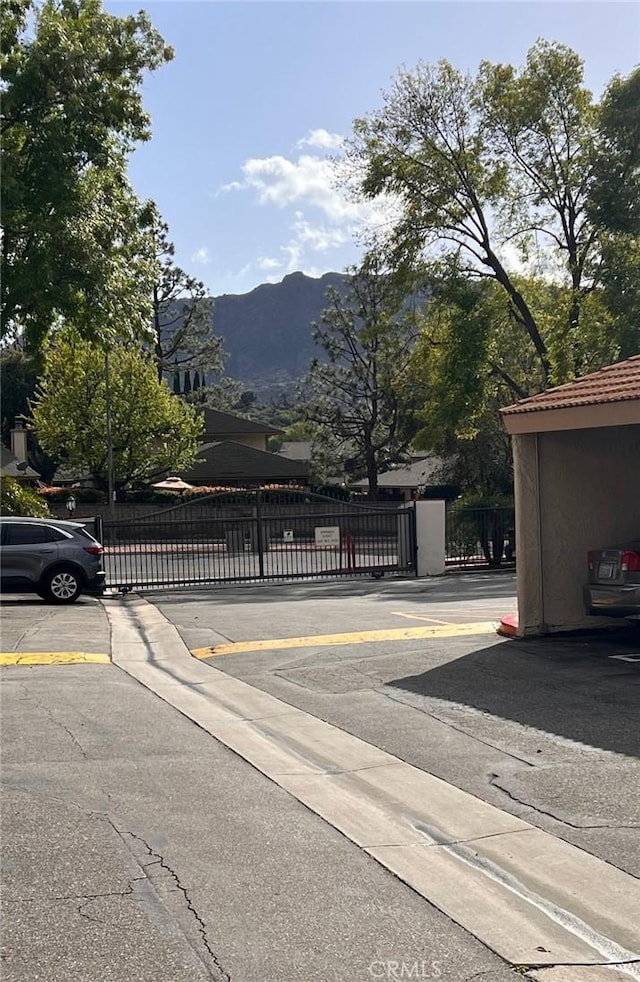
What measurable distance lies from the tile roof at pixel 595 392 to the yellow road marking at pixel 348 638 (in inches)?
115

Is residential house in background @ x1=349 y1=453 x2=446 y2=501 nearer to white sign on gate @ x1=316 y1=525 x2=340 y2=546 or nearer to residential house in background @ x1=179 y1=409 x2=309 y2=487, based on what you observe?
residential house in background @ x1=179 y1=409 x2=309 y2=487

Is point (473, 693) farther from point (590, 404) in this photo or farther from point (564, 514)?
point (564, 514)

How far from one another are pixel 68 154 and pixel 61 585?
7936 millimetres

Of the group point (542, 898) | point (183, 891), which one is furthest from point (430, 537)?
point (183, 891)

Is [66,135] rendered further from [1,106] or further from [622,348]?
[622,348]

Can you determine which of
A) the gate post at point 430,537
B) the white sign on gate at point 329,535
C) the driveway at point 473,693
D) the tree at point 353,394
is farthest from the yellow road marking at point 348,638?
the tree at point 353,394

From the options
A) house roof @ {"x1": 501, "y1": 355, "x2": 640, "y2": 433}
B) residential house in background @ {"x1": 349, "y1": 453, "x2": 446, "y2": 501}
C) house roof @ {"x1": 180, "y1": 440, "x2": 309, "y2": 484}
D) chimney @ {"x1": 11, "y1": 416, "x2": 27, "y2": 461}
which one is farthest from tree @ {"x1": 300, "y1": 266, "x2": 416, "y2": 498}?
house roof @ {"x1": 501, "y1": 355, "x2": 640, "y2": 433}

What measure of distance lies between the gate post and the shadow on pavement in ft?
35.4

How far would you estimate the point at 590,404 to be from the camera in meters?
11.2

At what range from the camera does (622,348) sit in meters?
28.3

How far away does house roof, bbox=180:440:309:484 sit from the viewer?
188ft

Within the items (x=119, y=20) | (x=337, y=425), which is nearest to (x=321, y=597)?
(x=119, y=20)

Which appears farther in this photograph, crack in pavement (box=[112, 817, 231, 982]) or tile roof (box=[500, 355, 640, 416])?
tile roof (box=[500, 355, 640, 416])

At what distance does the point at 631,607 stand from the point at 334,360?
41603mm
